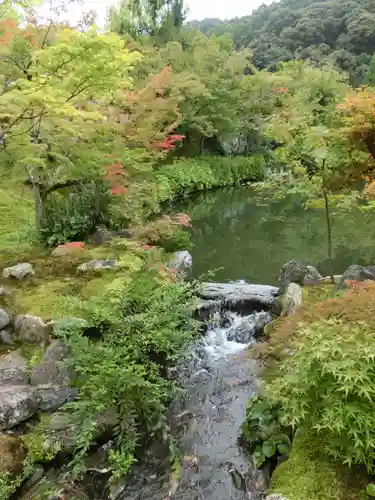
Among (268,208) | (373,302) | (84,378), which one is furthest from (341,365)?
(268,208)

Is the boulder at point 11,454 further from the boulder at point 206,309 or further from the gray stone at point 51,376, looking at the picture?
the boulder at point 206,309

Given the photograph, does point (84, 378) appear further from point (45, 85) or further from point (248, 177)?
point (248, 177)

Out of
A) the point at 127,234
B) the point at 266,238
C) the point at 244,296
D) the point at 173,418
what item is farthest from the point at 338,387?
the point at 266,238

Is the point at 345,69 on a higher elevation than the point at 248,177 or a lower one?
higher

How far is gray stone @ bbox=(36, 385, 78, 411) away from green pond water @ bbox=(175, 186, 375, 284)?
14.8 ft

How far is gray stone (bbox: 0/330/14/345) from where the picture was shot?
6.32 m

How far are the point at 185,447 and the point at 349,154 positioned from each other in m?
5.36

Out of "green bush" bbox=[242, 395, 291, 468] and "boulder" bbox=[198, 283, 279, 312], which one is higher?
"green bush" bbox=[242, 395, 291, 468]

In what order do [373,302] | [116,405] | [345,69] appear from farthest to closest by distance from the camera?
[345,69], [116,405], [373,302]

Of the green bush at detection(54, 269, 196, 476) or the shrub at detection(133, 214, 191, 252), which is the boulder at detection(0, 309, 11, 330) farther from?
the shrub at detection(133, 214, 191, 252)

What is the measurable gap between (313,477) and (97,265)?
5.54 meters

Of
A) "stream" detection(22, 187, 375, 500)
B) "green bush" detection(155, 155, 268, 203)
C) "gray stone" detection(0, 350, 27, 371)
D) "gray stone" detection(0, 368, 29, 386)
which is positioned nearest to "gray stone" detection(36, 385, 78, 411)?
"gray stone" detection(0, 368, 29, 386)

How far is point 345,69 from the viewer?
42094 millimetres

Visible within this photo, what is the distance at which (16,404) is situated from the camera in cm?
493
